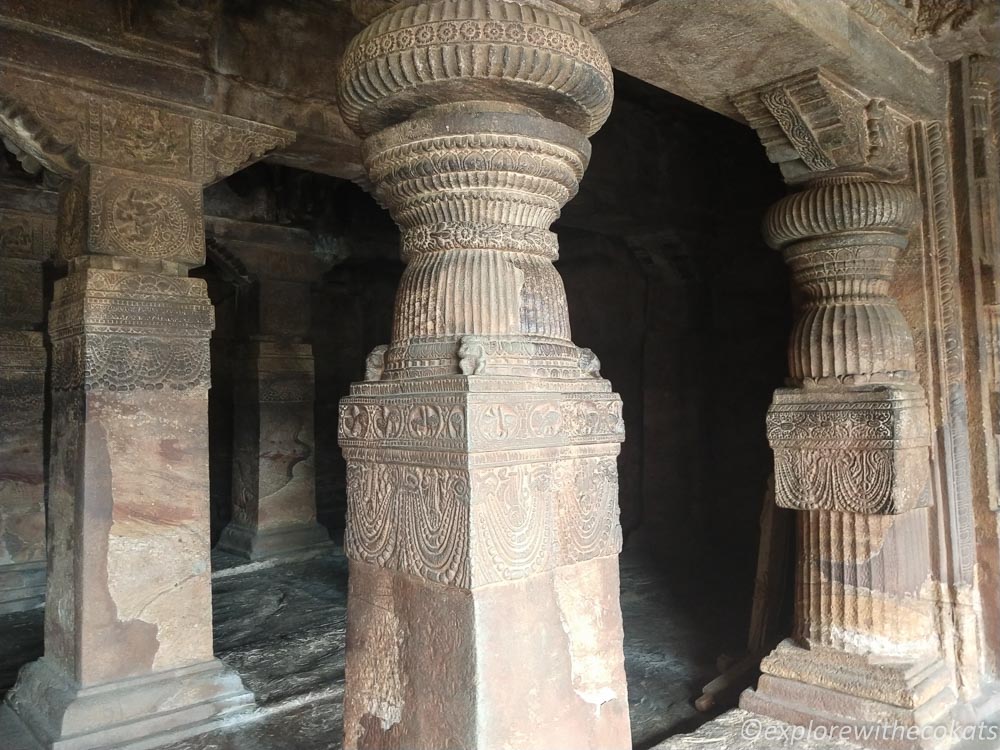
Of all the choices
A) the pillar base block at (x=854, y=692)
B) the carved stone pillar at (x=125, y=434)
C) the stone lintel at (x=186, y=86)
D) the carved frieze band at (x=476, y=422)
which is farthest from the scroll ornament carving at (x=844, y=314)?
the carved stone pillar at (x=125, y=434)

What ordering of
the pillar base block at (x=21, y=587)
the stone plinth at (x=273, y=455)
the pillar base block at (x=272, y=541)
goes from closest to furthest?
1. the pillar base block at (x=21, y=587)
2. the pillar base block at (x=272, y=541)
3. the stone plinth at (x=273, y=455)

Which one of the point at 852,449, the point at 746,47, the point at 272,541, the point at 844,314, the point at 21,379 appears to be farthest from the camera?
the point at 272,541

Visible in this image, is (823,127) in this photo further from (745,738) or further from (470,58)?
(745,738)

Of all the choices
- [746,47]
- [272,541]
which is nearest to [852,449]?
[746,47]

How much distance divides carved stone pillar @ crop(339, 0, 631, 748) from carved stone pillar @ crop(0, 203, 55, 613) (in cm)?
452

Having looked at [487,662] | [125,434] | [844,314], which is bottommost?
[487,662]

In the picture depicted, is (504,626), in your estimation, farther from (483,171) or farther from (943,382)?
(943,382)

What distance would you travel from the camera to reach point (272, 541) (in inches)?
254

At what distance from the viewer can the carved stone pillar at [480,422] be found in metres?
1.74

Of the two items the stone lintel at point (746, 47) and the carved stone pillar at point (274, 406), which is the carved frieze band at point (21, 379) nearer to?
the carved stone pillar at point (274, 406)

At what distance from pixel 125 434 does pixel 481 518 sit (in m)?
2.07

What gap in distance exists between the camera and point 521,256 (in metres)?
1.94

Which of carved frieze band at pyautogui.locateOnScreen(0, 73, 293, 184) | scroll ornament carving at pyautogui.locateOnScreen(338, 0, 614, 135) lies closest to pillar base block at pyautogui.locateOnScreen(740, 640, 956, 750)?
scroll ornament carving at pyautogui.locateOnScreen(338, 0, 614, 135)

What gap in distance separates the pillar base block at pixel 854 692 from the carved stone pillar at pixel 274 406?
4306 millimetres
